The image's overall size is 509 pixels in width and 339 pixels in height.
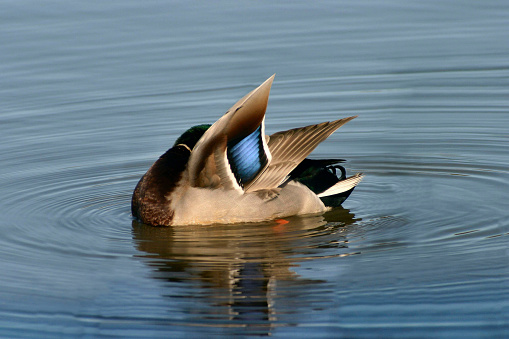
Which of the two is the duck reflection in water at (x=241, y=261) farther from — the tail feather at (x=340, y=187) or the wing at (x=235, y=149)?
the wing at (x=235, y=149)

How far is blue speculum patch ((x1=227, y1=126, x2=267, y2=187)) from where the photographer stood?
7305 millimetres

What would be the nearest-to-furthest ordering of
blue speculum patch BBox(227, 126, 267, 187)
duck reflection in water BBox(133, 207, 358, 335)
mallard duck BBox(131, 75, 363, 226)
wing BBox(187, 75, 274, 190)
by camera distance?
duck reflection in water BBox(133, 207, 358, 335) < wing BBox(187, 75, 274, 190) < mallard duck BBox(131, 75, 363, 226) < blue speculum patch BBox(227, 126, 267, 187)

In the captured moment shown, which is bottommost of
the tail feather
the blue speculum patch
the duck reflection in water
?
the duck reflection in water

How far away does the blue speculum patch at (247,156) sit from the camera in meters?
7.30

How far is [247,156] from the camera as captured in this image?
7.42 m

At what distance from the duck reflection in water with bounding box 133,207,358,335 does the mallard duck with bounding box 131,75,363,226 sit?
0.44 ft

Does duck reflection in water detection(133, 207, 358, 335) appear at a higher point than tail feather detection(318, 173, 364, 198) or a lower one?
lower

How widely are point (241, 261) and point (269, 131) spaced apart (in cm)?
361

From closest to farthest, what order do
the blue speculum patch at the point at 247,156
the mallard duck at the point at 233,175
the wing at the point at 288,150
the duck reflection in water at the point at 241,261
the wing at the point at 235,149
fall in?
the duck reflection in water at the point at 241,261
the wing at the point at 235,149
the mallard duck at the point at 233,175
the blue speculum patch at the point at 247,156
the wing at the point at 288,150

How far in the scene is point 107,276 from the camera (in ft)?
21.2

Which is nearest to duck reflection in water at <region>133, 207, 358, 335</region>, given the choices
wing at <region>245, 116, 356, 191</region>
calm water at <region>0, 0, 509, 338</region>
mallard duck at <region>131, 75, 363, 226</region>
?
calm water at <region>0, 0, 509, 338</region>

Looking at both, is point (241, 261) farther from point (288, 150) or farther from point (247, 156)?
point (288, 150)

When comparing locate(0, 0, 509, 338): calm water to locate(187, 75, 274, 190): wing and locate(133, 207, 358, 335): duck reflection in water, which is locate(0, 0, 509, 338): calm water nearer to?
locate(133, 207, 358, 335): duck reflection in water

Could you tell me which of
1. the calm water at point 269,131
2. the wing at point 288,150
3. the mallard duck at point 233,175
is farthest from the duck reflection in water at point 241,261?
the wing at point 288,150
